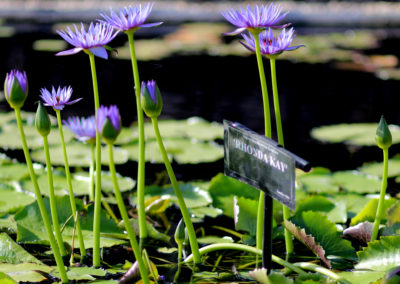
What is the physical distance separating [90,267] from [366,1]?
656 centimetres

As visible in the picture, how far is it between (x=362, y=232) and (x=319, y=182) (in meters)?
0.51

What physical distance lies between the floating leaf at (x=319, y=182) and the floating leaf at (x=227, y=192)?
0.89 feet

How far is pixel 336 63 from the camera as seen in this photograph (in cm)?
416

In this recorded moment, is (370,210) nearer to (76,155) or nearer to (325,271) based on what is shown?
(325,271)

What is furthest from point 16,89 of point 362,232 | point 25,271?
point 362,232

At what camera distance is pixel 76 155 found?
207 centimetres

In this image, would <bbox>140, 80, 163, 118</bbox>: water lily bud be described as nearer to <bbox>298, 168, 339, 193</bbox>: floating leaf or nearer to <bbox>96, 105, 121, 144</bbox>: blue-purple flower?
<bbox>96, 105, 121, 144</bbox>: blue-purple flower

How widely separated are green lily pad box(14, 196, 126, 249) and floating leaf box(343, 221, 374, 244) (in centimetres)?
52

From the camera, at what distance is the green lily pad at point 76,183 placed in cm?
168

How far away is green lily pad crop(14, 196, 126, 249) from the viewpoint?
4.26ft

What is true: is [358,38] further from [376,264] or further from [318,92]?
[376,264]

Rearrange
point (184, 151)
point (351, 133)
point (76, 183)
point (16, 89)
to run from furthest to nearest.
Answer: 1. point (351, 133)
2. point (184, 151)
3. point (76, 183)
4. point (16, 89)

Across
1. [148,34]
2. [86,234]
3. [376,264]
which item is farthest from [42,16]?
[376,264]

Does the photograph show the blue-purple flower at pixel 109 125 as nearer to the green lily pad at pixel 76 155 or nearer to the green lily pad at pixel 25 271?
the green lily pad at pixel 25 271
